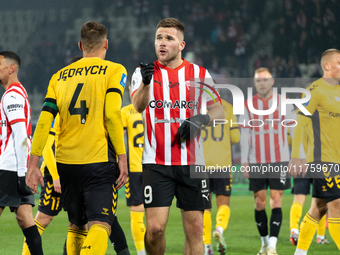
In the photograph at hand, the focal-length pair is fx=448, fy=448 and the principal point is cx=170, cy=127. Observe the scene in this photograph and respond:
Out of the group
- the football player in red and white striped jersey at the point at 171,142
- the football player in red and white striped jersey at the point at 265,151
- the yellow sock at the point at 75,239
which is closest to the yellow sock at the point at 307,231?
the football player in red and white striped jersey at the point at 265,151

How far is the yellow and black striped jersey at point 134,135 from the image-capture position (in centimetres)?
549

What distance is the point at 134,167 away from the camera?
18.0ft

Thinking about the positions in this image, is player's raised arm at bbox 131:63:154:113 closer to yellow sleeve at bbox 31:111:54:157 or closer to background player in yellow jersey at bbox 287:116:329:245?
yellow sleeve at bbox 31:111:54:157

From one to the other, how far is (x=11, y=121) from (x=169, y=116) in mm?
1457

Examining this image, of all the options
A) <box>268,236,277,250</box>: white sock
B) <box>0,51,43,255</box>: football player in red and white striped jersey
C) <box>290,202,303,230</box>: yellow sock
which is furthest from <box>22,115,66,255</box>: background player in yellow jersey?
<box>290,202,303,230</box>: yellow sock

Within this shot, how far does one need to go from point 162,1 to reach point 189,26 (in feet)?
5.54

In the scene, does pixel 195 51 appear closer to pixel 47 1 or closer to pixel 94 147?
pixel 47 1

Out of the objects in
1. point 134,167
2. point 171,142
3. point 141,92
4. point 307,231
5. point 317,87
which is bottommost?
point 307,231

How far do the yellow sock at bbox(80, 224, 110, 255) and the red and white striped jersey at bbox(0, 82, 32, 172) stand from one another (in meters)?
1.30

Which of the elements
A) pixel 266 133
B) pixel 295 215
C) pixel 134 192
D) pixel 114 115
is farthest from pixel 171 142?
pixel 295 215

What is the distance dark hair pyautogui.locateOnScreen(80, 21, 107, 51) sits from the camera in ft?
10.9

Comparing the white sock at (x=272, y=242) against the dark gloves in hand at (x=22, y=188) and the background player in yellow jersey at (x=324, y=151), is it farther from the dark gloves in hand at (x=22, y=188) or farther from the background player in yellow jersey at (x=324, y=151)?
the dark gloves in hand at (x=22, y=188)

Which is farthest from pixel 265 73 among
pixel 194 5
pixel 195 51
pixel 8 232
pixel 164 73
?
pixel 194 5

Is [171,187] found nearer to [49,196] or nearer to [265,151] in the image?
[49,196]
